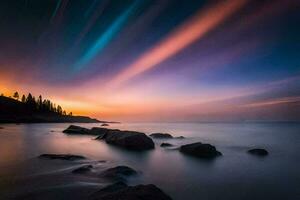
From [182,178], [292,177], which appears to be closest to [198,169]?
[182,178]

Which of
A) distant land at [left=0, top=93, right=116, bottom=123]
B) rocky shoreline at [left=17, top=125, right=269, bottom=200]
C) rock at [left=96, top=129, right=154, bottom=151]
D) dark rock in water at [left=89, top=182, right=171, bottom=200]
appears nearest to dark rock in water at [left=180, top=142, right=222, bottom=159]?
rocky shoreline at [left=17, top=125, right=269, bottom=200]

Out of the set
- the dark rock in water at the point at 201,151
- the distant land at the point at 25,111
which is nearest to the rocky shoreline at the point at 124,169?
the dark rock in water at the point at 201,151

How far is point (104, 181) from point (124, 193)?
549cm

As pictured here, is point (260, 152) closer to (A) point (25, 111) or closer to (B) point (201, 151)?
(B) point (201, 151)

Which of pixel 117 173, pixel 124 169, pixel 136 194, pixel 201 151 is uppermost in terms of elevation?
pixel 201 151

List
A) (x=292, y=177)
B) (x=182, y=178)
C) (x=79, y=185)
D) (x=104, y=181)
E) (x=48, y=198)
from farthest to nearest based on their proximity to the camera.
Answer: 1. (x=292, y=177)
2. (x=182, y=178)
3. (x=104, y=181)
4. (x=79, y=185)
5. (x=48, y=198)

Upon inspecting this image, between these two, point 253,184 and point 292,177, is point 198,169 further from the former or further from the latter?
point 292,177

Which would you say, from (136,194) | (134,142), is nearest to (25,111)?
(134,142)

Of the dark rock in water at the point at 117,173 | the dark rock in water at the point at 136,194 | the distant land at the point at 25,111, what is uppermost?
the distant land at the point at 25,111

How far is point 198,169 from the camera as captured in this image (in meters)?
23.4

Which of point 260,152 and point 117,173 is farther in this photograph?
point 260,152

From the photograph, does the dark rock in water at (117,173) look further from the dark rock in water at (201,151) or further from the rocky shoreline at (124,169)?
the dark rock in water at (201,151)

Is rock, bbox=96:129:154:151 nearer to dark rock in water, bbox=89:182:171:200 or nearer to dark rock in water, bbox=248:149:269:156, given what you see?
dark rock in water, bbox=248:149:269:156

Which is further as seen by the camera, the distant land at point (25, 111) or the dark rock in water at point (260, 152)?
the distant land at point (25, 111)
